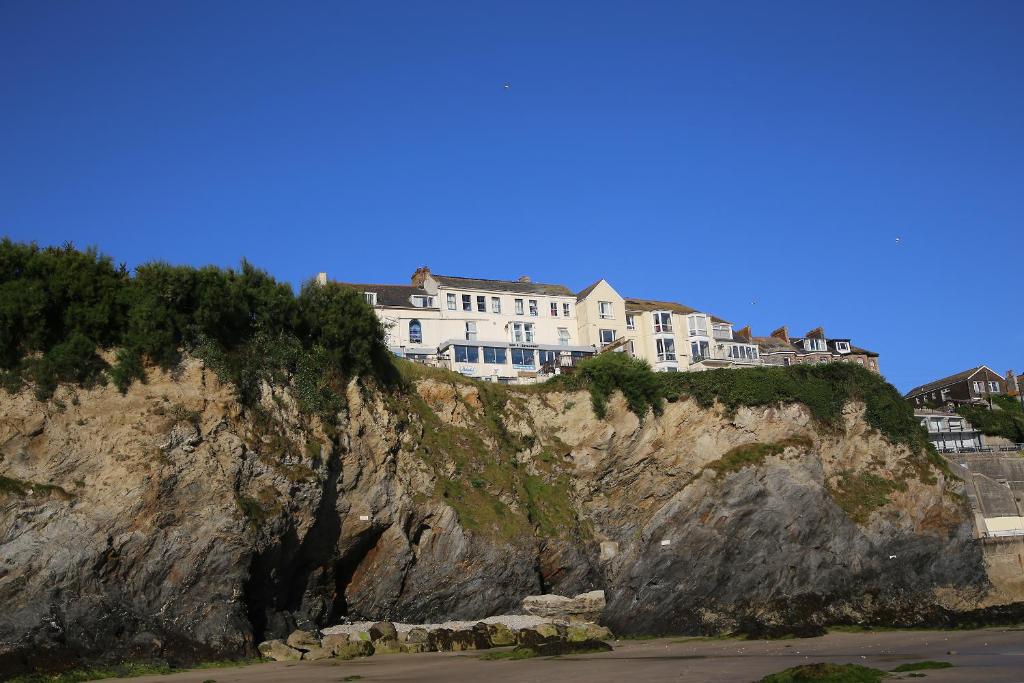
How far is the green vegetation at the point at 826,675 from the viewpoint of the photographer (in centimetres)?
2133

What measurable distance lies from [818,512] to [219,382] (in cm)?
2622

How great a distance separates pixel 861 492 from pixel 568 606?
1608 centimetres

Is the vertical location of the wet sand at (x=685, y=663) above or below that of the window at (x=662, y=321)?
below

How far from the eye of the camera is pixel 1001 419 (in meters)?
62.8

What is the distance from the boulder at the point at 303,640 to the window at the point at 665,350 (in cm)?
3459

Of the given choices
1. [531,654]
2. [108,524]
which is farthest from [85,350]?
[531,654]

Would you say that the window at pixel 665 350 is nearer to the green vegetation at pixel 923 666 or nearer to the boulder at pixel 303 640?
the boulder at pixel 303 640

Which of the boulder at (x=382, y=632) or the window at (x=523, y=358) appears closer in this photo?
the boulder at (x=382, y=632)

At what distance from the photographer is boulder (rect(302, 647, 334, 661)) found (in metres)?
29.1

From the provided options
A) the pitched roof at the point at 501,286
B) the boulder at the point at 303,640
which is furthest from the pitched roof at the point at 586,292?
the boulder at the point at 303,640

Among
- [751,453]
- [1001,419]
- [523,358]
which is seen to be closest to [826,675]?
[751,453]

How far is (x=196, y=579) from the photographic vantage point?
28.8m

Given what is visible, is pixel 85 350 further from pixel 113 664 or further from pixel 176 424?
pixel 113 664

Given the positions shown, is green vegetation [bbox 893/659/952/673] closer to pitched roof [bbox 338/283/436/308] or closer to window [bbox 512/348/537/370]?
window [bbox 512/348/537/370]
